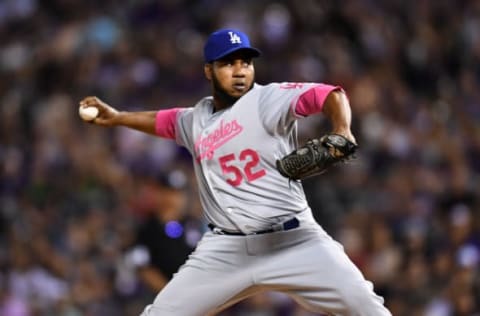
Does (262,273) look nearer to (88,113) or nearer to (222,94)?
(222,94)

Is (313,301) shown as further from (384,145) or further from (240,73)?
(384,145)

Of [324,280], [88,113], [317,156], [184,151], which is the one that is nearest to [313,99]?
[317,156]

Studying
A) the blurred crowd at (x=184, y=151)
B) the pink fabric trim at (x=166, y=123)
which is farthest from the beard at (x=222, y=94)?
the blurred crowd at (x=184, y=151)

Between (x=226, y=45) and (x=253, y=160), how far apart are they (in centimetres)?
59

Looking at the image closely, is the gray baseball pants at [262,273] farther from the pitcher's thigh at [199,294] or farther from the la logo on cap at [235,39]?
the la logo on cap at [235,39]

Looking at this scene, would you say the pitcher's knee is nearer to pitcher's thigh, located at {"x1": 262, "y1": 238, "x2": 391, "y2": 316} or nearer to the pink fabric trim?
pitcher's thigh, located at {"x1": 262, "y1": 238, "x2": 391, "y2": 316}

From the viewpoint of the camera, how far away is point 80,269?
9.42m

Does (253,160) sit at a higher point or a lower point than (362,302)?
higher

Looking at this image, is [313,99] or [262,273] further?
[262,273]

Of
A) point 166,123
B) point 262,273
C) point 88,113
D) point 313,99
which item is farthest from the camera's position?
point 88,113

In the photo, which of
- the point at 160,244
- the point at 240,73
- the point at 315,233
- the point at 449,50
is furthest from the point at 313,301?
the point at 449,50

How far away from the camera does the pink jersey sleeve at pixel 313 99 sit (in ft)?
15.8

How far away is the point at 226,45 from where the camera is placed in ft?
17.4

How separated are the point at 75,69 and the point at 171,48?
1.06 metres
